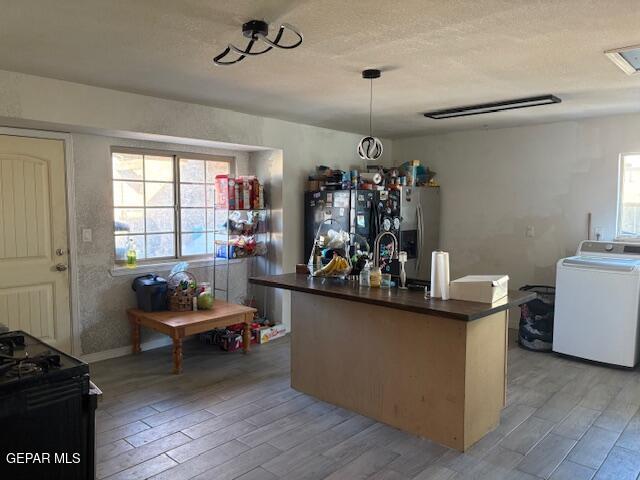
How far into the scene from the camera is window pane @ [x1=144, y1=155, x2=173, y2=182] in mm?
4535

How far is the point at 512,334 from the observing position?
17.2 ft

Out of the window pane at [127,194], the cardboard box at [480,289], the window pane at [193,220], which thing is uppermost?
the window pane at [127,194]

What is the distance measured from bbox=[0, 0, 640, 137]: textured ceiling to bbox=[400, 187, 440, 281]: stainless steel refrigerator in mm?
1390

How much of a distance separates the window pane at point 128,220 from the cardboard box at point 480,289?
3089 mm

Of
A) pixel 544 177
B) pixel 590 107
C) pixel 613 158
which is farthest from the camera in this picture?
pixel 544 177

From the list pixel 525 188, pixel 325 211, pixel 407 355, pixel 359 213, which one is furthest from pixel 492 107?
pixel 407 355

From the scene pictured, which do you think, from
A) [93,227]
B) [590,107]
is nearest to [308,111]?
[93,227]

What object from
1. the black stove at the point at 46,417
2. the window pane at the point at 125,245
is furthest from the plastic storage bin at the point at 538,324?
the black stove at the point at 46,417

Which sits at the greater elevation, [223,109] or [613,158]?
[223,109]

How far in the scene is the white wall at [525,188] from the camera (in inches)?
189

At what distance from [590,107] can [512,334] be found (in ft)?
8.11

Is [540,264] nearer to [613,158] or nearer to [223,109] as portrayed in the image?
[613,158]

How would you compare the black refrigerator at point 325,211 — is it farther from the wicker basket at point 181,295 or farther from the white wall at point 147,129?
the wicker basket at point 181,295

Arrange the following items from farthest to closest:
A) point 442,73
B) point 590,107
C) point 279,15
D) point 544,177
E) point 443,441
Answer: point 544,177
point 590,107
point 442,73
point 443,441
point 279,15
